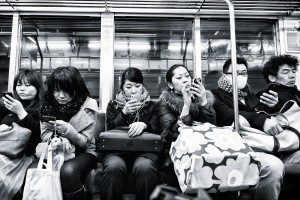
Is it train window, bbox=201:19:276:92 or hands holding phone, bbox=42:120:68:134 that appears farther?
train window, bbox=201:19:276:92

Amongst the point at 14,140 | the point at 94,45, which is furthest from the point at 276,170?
the point at 94,45

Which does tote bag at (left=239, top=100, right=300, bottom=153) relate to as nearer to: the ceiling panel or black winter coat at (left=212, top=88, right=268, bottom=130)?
black winter coat at (left=212, top=88, right=268, bottom=130)

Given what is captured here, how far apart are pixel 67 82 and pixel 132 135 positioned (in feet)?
2.99

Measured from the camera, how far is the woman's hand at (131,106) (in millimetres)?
2945

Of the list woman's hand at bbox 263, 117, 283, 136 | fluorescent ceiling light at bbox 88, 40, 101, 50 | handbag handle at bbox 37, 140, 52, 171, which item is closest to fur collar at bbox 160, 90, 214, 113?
woman's hand at bbox 263, 117, 283, 136

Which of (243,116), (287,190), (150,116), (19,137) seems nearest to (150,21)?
(150,116)

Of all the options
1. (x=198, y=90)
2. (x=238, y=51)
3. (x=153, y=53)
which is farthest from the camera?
(x=153, y=53)

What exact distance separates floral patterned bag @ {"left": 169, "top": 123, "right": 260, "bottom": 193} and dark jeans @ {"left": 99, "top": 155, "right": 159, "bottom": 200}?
38 centimetres

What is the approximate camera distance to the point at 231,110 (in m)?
3.05

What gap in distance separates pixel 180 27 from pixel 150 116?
2.46 metres

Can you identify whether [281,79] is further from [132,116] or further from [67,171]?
[67,171]

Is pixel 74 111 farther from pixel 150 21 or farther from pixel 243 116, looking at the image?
pixel 150 21

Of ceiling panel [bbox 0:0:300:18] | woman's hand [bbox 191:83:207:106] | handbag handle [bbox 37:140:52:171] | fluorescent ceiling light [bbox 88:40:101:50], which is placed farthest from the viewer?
fluorescent ceiling light [bbox 88:40:101:50]

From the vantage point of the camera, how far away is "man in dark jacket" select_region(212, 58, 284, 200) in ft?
7.99
